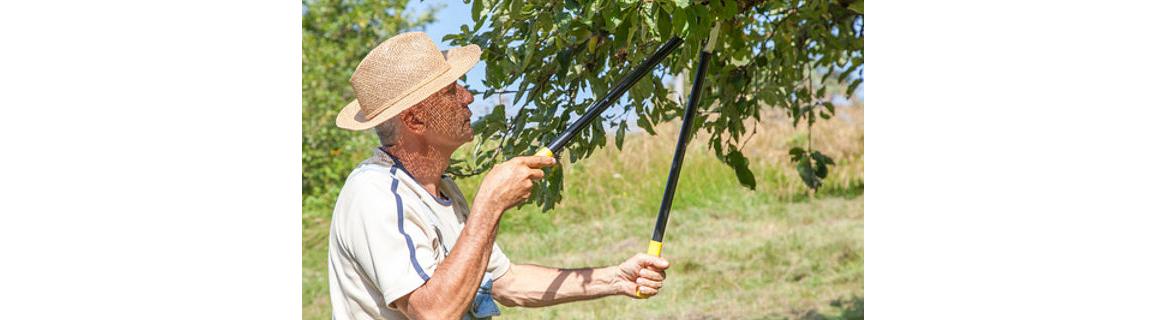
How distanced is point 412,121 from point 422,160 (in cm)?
6

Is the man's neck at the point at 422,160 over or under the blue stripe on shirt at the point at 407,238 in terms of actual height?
over

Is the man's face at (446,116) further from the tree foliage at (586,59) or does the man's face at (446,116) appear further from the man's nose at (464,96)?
the tree foliage at (586,59)

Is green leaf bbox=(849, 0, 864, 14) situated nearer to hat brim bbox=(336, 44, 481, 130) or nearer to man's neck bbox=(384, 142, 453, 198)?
hat brim bbox=(336, 44, 481, 130)

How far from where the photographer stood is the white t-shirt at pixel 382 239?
1.73 meters

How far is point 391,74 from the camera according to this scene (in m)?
1.89

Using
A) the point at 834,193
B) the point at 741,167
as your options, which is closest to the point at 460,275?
the point at 741,167

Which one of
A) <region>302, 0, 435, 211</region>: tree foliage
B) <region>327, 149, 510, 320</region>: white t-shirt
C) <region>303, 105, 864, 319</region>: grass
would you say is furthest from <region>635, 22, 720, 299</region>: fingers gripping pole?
<region>302, 0, 435, 211</region>: tree foliage

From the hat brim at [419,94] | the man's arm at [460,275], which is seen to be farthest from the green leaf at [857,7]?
the man's arm at [460,275]

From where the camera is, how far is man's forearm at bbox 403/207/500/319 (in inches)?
67.4

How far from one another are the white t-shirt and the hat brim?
6 cm

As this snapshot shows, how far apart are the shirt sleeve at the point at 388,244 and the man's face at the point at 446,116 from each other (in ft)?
0.54

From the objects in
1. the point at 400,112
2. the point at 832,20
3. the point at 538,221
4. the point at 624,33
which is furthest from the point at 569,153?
the point at 538,221
